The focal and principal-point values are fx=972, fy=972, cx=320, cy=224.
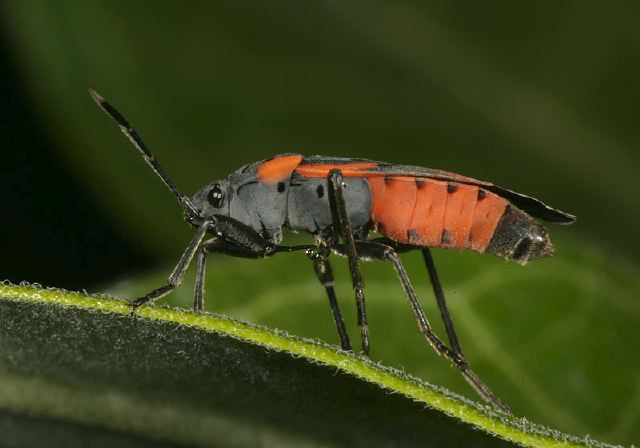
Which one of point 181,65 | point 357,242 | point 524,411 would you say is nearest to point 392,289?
point 357,242

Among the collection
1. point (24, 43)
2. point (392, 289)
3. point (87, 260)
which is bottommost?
point (87, 260)

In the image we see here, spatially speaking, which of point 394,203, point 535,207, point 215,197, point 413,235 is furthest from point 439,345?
point 215,197

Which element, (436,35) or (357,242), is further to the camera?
(436,35)

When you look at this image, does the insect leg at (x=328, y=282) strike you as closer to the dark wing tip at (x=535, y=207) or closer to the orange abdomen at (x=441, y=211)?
the orange abdomen at (x=441, y=211)

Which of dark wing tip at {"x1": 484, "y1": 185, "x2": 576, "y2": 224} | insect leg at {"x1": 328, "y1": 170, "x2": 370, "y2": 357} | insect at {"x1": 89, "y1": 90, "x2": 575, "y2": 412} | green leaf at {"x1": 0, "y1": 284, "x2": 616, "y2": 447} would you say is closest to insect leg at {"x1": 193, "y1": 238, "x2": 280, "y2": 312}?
insect at {"x1": 89, "y1": 90, "x2": 575, "y2": 412}

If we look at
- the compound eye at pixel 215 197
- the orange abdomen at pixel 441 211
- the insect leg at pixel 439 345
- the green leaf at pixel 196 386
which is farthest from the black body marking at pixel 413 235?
the green leaf at pixel 196 386

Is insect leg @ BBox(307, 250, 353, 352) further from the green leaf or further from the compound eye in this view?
the green leaf

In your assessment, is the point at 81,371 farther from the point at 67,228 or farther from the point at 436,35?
the point at 436,35
